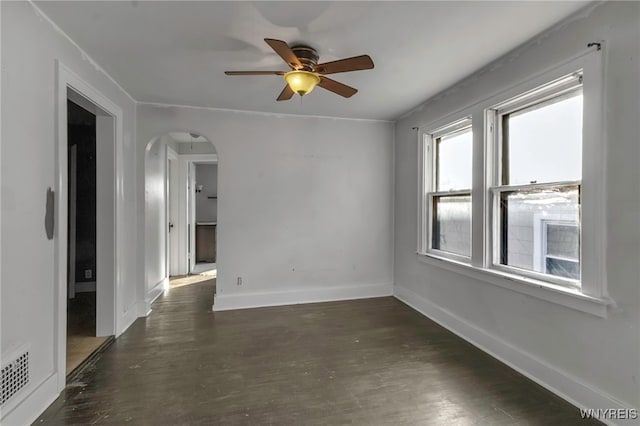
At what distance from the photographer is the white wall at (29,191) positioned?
5.45 feet

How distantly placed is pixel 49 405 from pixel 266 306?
2222 mm

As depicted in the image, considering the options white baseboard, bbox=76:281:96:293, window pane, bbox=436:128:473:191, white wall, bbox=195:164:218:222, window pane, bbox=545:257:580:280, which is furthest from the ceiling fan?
white wall, bbox=195:164:218:222

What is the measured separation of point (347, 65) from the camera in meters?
2.01

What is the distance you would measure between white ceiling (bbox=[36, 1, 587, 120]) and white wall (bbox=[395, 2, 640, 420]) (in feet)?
0.56

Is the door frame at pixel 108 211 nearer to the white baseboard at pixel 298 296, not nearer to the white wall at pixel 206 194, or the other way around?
the white baseboard at pixel 298 296

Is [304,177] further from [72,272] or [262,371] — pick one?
[72,272]

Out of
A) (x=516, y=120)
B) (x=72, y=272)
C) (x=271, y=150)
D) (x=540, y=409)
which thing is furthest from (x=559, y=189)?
(x=72, y=272)

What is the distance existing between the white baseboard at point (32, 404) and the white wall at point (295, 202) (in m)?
1.85

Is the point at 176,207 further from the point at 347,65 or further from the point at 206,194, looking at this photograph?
the point at 347,65

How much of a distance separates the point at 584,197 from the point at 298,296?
315 cm

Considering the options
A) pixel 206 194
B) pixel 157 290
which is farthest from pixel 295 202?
pixel 206 194

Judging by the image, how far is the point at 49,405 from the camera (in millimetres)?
1960

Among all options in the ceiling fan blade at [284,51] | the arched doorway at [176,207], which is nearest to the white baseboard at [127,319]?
the arched doorway at [176,207]

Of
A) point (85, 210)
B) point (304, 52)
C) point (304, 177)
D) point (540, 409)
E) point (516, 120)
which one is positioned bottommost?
point (540, 409)
